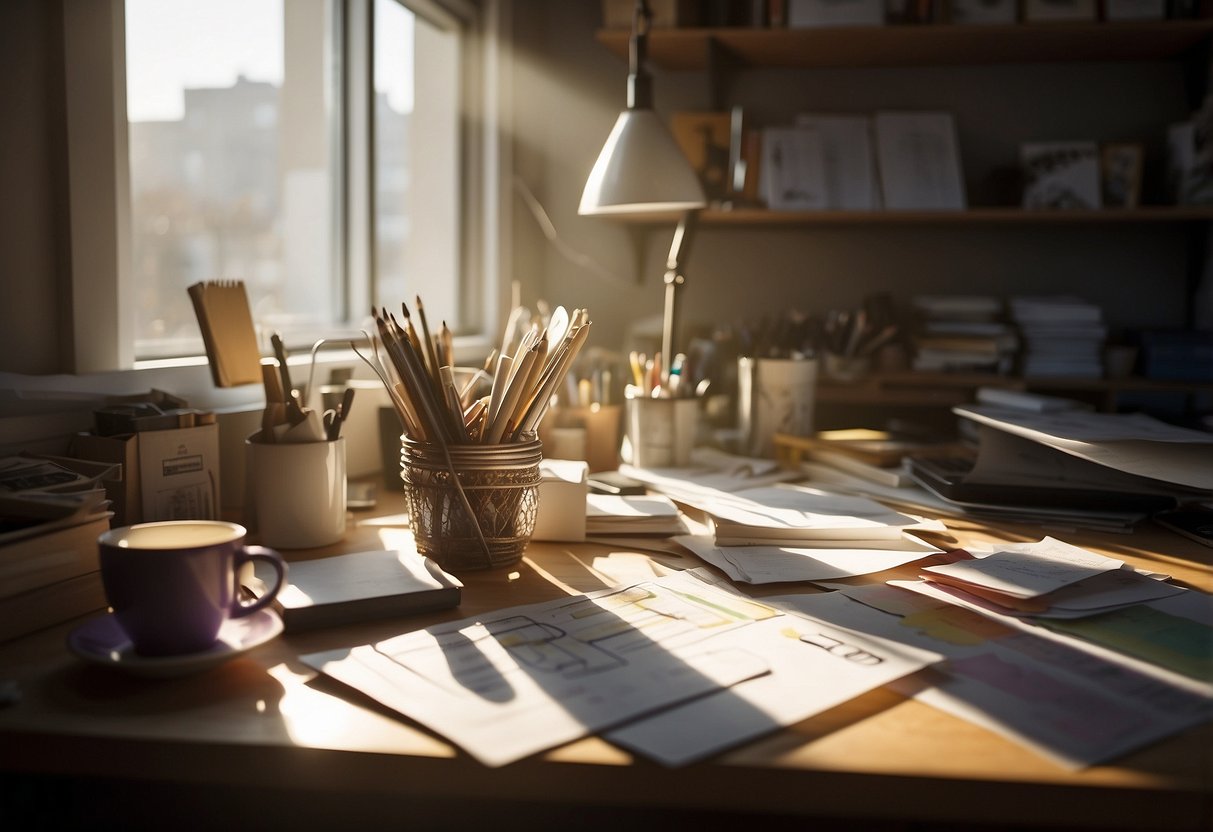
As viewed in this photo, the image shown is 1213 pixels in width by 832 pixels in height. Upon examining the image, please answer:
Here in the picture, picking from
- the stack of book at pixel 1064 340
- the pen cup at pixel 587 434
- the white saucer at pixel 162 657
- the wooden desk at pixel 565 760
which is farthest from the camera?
the stack of book at pixel 1064 340

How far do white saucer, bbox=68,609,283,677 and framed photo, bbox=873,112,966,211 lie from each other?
72.1 inches

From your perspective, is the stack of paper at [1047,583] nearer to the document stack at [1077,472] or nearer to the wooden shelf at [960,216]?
the document stack at [1077,472]

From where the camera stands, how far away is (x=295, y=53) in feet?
5.88

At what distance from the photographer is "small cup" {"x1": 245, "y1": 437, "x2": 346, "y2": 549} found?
953mm

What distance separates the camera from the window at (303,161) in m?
1.44

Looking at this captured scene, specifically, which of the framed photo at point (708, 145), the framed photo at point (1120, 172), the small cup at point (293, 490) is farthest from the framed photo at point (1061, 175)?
the small cup at point (293, 490)

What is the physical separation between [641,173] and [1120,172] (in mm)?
1436

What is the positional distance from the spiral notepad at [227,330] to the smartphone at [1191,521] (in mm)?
1114

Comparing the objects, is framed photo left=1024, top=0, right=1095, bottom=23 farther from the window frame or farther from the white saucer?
the white saucer

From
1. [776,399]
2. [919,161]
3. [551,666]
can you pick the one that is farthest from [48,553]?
[919,161]

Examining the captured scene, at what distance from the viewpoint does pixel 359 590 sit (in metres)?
0.76

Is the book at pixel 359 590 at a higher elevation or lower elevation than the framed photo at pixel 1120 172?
lower

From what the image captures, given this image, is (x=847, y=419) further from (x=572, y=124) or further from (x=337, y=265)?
(x=337, y=265)

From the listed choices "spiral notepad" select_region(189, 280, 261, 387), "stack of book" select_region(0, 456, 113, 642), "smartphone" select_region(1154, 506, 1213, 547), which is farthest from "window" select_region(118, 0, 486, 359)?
"smartphone" select_region(1154, 506, 1213, 547)
